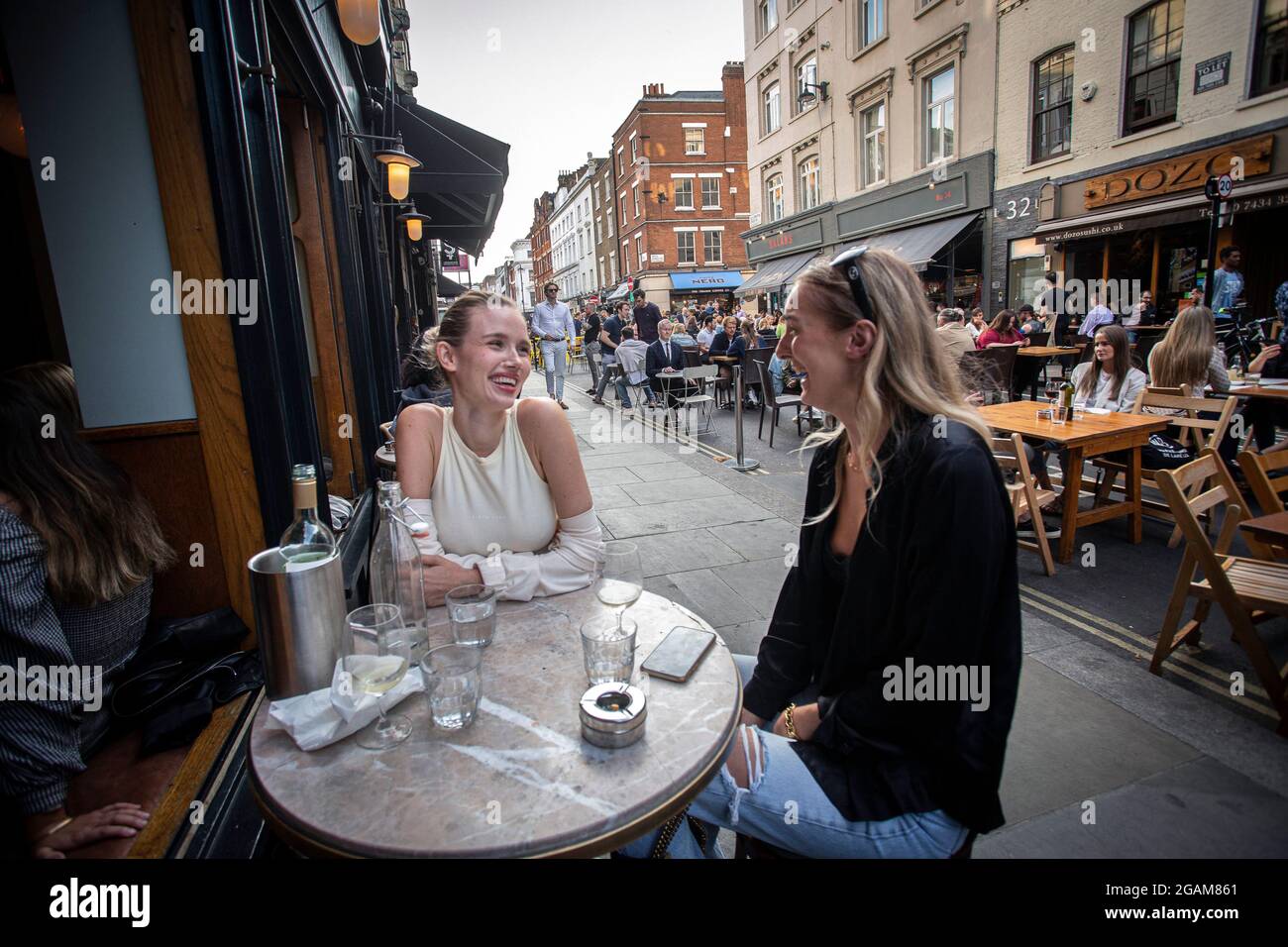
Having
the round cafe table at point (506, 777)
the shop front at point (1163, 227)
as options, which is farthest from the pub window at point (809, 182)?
the round cafe table at point (506, 777)

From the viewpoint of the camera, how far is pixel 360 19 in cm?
371

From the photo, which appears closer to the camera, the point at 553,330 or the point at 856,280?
the point at 856,280

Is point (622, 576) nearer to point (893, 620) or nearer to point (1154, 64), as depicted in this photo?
point (893, 620)

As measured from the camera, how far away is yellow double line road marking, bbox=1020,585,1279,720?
284 centimetres

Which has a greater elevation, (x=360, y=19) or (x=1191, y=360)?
(x=360, y=19)

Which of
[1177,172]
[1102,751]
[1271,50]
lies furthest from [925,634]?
[1271,50]

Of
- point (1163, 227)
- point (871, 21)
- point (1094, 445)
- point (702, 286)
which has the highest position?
point (871, 21)

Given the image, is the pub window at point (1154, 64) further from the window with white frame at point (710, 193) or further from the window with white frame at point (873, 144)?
the window with white frame at point (710, 193)

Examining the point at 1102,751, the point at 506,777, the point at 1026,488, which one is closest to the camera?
the point at 506,777

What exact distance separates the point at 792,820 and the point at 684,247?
39.2m

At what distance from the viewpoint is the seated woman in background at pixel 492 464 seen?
2053 millimetres

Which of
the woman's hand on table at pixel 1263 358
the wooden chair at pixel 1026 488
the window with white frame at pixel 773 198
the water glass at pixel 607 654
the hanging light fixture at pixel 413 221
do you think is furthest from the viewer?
the window with white frame at pixel 773 198

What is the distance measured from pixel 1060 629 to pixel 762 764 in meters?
2.82

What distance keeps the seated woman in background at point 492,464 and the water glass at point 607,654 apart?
0.59 m
